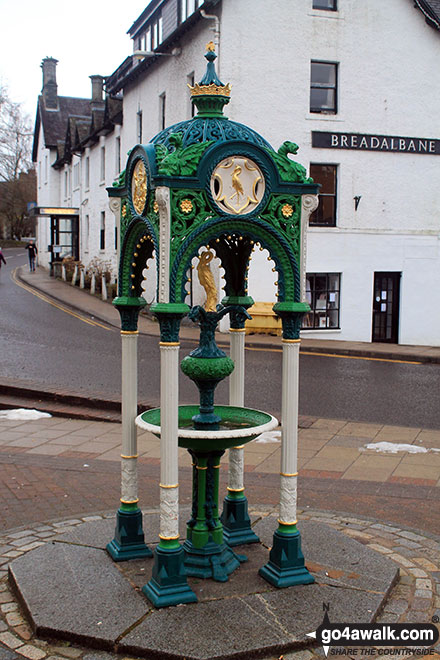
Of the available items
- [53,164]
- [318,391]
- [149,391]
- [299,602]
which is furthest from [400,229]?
[53,164]

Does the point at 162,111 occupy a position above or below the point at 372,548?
above

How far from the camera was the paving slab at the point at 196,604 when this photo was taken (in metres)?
4.44

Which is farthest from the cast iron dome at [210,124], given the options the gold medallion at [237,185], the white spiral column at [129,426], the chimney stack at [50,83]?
the chimney stack at [50,83]

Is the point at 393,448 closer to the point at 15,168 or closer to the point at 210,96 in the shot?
the point at 210,96

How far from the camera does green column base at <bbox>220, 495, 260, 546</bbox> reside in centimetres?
600

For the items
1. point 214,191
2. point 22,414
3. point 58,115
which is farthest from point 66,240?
point 214,191

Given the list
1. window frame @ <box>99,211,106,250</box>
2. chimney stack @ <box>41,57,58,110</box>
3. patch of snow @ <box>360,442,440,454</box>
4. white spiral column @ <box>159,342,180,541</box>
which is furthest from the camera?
chimney stack @ <box>41,57,58,110</box>

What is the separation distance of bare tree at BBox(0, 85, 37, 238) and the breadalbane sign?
154ft

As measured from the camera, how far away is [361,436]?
9922 millimetres

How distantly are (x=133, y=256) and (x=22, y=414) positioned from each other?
6.03m

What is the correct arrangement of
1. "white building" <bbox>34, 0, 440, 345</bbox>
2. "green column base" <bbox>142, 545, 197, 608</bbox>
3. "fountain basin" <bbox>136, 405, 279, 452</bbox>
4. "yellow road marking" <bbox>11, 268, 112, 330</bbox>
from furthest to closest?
"yellow road marking" <bbox>11, 268, 112, 330</bbox>
"white building" <bbox>34, 0, 440, 345</bbox>
"fountain basin" <bbox>136, 405, 279, 452</bbox>
"green column base" <bbox>142, 545, 197, 608</bbox>

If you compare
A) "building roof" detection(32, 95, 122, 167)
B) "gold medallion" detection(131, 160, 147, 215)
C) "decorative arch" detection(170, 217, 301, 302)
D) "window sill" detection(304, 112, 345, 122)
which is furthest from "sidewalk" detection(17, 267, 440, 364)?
"gold medallion" detection(131, 160, 147, 215)

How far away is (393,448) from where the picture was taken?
930 cm

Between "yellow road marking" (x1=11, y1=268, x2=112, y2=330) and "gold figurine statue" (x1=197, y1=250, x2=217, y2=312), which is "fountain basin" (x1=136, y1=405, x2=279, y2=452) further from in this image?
"yellow road marking" (x1=11, y1=268, x2=112, y2=330)
